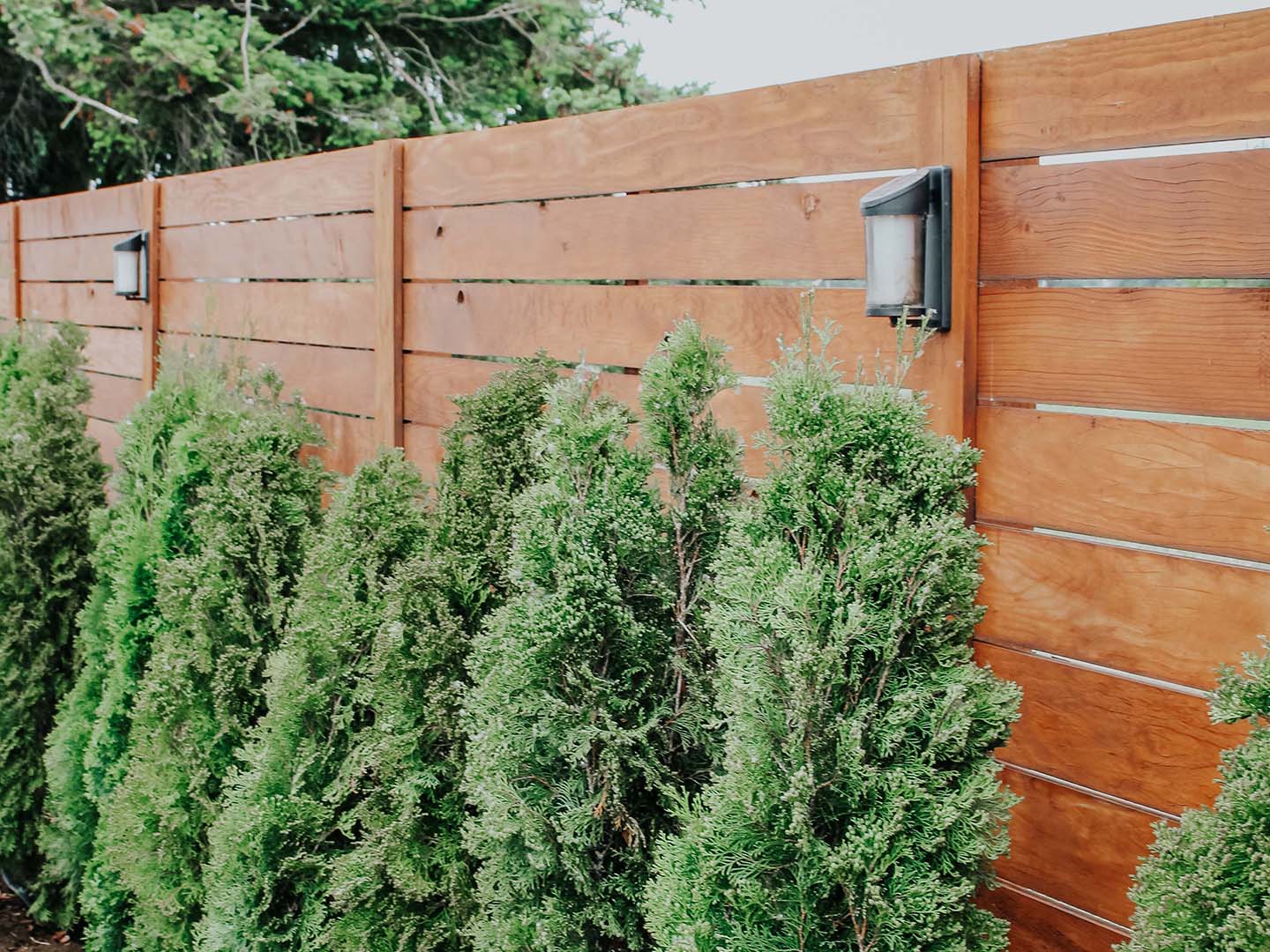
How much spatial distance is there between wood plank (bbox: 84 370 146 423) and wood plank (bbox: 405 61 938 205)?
3.33 m

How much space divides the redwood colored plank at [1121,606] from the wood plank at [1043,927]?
0.51 m

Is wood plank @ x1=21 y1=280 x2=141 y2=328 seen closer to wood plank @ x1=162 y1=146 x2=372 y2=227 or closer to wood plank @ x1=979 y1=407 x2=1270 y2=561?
wood plank @ x1=162 y1=146 x2=372 y2=227

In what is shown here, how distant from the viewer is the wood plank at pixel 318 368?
460 cm

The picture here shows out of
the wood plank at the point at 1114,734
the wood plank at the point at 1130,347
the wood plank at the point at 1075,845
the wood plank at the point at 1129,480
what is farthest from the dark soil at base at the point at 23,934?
the wood plank at the point at 1130,347

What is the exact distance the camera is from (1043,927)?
7.88ft

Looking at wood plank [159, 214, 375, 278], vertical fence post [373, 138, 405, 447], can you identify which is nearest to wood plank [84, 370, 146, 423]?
wood plank [159, 214, 375, 278]

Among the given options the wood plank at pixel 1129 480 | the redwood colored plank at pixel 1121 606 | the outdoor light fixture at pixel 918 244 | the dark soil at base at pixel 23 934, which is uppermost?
the outdoor light fixture at pixel 918 244

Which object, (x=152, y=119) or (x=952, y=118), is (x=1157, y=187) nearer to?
(x=952, y=118)

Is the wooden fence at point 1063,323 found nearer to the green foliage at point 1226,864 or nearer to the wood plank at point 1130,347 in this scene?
the wood plank at point 1130,347

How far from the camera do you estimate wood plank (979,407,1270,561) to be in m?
2.04

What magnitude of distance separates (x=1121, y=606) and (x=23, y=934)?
15.8ft

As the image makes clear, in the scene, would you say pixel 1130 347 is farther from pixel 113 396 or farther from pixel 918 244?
pixel 113 396

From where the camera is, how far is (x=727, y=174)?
2.98m

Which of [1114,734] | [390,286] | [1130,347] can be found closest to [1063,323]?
[1130,347]
